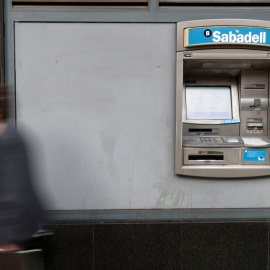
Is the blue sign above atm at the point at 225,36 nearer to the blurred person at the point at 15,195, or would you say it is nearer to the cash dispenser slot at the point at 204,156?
the cash dispenser slot at the point at 204,156

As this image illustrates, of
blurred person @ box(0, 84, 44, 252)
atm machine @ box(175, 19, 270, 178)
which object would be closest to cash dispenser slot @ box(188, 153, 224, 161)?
atm machine @ box(175, 19, 270, 178)

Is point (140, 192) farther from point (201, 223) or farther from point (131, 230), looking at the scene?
point (201, 223)

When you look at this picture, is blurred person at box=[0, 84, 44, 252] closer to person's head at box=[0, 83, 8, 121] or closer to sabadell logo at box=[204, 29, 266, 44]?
person's head at box=[0, 83, 8, 121]

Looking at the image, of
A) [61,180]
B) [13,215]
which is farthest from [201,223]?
[13,215]

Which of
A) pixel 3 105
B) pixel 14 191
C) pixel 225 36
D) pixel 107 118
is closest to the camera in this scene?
pixel 14 191

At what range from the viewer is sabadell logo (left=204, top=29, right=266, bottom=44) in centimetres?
339

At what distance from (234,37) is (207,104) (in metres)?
0.68

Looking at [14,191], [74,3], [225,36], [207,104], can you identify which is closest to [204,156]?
[207,104]

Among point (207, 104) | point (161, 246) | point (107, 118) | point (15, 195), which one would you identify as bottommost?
point (161, 246)

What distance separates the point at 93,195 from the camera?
355 centimetres

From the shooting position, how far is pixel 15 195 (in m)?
1.96

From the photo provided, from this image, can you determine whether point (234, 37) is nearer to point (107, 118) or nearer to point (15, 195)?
point (107, 118)

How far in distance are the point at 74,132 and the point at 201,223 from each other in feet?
5.06

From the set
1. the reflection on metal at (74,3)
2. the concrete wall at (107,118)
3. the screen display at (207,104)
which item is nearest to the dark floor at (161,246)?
the concrete wall at (107,118)
